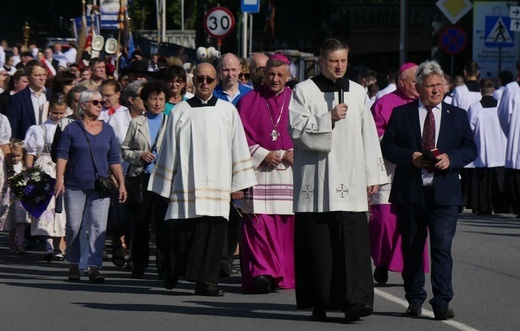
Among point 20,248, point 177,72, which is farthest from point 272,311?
point 20,248

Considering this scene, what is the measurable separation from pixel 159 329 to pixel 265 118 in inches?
122

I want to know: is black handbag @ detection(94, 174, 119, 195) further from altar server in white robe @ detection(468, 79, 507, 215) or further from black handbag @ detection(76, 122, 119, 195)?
altar server in white robe @ detection(468, 79, 507, 215)

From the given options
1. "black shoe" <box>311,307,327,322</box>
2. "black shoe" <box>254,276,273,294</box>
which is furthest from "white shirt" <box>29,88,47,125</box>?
"black shoe" <box>311,307,327,322</box>

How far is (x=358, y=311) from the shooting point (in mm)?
11594

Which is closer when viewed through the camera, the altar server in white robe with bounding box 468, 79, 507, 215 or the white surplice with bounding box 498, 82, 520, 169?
the white surplice with bounding box 498, 82, 520, 169

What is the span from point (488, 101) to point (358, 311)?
12.8m

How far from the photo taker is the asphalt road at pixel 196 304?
11.8m

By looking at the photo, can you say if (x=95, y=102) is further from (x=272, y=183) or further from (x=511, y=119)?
(x=511, y=119)

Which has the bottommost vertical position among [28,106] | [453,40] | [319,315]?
[319,315]

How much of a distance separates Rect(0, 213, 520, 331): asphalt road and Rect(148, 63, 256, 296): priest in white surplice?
13.2 inches

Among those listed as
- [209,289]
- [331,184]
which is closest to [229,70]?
[209,289]

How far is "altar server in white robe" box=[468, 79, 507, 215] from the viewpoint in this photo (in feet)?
78.0

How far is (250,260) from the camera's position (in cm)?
1390

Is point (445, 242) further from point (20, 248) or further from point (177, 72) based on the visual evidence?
point (20, 248)
